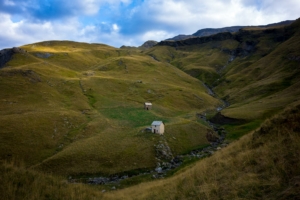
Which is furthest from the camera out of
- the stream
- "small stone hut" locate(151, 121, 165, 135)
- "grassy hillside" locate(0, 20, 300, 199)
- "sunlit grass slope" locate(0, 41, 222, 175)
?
"small stone hut" locate(151, 121, 165, 135)

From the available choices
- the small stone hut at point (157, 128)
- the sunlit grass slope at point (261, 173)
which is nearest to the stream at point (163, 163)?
the small stone hut at point (157, 128)

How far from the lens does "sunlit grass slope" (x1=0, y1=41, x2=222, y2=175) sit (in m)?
44.1

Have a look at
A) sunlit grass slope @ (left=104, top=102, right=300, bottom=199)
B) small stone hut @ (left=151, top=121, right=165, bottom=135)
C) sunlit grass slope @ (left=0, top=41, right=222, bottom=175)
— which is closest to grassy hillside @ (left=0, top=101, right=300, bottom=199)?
sunlit grass slope @ (left=104, top=102, right=300, bottom=199)

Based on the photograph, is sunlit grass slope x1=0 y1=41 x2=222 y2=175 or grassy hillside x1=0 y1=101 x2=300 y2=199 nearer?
grassy hillside x1=0 y1=101 x2=300 y2=199

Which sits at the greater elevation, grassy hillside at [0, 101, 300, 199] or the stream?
grassy hillside at [0, 101, 300, 199]

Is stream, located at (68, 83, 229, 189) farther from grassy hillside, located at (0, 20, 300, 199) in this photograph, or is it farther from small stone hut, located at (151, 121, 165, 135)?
small stone hut, located at (151, 121, 165, 135)

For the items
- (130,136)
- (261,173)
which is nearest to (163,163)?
(130,136)

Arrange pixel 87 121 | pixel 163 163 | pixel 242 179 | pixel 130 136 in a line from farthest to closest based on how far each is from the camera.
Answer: pixel 87 121
pixel 130 136
pixel 163 163
pixel 242 179

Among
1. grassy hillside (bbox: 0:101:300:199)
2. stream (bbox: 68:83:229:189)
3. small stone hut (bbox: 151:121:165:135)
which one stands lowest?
stream (bbox: 68:83:229:189)

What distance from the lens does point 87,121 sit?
61844 mm

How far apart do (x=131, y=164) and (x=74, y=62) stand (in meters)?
122

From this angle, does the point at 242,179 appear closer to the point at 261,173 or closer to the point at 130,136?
the point at 261,173

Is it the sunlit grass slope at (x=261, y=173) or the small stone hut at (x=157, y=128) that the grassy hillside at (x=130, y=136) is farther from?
the small stone hut at (x=157, y=128)

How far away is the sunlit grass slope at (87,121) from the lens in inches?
1735
